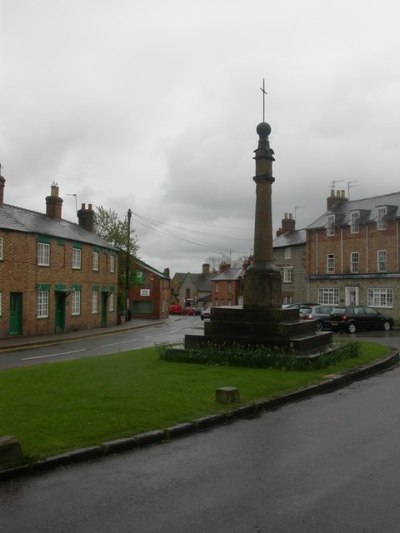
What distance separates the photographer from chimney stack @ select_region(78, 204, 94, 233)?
44344 mm

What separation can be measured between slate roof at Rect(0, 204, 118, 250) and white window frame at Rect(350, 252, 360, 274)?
21926 mm

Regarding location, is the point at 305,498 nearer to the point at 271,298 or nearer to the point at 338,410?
the point at 338,410

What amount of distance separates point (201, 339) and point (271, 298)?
7.84ft

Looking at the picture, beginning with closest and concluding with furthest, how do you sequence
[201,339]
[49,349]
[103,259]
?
[201,339] → [49,349] → [103,259]

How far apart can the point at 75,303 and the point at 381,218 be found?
26.5m

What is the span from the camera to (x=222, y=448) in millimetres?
7176

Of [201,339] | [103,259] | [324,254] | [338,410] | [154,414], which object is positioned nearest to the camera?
[154,414]

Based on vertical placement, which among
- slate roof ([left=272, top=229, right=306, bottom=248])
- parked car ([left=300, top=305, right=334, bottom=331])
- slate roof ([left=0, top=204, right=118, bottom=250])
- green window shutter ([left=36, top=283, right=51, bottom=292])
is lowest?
parked car ([left=300, top=305, right=334, bottom=331])

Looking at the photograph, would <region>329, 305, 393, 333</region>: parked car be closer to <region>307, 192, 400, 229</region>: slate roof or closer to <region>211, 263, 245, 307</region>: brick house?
<region>307, 192, 400, 229</region>: slate roof

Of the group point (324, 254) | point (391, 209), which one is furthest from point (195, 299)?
point (391, 209)

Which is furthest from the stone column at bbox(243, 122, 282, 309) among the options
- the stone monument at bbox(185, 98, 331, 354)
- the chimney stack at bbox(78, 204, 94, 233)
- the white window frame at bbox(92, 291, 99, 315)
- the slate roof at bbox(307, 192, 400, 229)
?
the slate roof at bbox(307, 192, 400, 229)

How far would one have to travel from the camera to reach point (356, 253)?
160 feet

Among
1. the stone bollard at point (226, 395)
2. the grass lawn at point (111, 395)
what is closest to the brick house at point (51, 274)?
the grass lawn at point (111, 395)

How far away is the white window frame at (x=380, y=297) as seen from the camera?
44.7m
